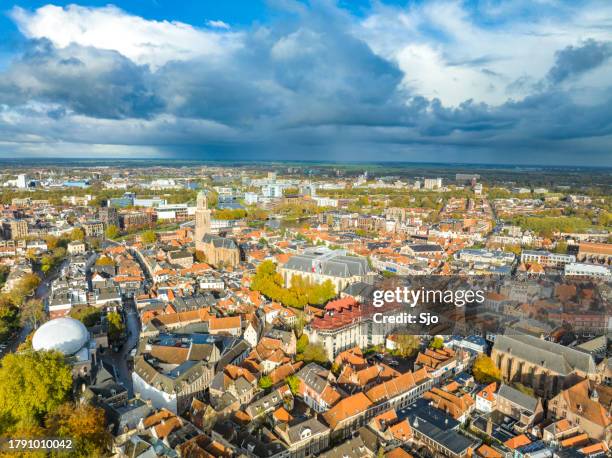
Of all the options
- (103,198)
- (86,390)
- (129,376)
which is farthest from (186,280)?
(103,198)

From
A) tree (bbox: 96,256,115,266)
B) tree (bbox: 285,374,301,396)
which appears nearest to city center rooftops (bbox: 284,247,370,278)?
tree (bbox: 285,374,301,396)

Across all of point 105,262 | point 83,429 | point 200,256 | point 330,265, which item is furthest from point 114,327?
point 200,256

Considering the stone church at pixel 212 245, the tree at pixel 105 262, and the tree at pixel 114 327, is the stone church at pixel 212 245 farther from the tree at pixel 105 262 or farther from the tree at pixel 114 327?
the tree at pixel 114 327

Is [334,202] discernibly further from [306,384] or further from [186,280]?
[306,384]

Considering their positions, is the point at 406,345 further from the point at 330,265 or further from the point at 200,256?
the point at 200,256

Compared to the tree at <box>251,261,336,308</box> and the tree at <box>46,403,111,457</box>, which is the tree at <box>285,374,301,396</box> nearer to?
the tree at <box>46,403,111,457</box>

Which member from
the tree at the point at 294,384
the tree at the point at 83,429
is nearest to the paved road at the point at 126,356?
the tree at the point at 83,429
